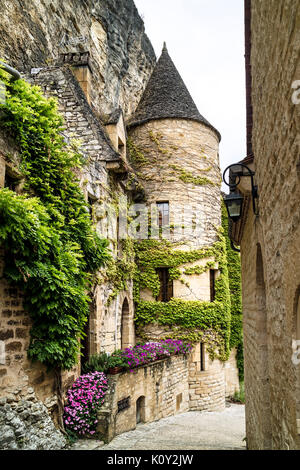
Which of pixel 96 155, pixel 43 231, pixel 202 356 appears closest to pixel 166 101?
pixel 96 155

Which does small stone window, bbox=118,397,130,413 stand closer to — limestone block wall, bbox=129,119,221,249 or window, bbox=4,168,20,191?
window, bbox=4,168,20,191

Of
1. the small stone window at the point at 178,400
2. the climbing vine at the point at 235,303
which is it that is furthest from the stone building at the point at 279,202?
the climbing vine at the point at 235,303

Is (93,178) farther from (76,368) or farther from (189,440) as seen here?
(189,440)

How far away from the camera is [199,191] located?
16.7m

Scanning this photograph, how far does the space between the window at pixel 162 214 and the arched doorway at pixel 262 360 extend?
10.7 meters

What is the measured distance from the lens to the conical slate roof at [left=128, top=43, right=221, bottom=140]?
55.6ft

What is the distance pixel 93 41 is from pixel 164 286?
11.3 m

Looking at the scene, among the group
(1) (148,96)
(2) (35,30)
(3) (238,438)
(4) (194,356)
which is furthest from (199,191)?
A: (3) (238,438)

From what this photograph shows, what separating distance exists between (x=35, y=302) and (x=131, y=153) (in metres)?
11.4

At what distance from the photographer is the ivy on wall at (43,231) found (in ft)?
19.7

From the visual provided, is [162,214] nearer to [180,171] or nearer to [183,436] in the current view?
[180,171]

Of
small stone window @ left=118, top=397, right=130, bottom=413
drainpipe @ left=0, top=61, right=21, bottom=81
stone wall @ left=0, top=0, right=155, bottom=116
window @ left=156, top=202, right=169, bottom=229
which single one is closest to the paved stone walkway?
small stone window @ left=118, top=397, right=130, bottom=413

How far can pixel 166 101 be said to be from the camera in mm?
17406

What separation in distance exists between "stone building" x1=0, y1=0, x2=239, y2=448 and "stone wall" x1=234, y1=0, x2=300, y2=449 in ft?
17.0
